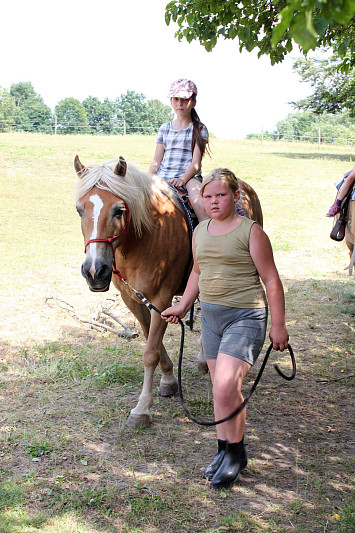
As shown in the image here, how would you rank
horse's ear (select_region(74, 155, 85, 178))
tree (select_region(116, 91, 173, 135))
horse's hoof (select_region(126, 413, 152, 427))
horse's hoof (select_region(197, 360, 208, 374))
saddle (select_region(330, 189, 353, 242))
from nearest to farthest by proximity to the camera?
1. horse's ear (select_region(74, 155, 85, 178))
2. horse's hoof (select_region(126, 413, 152, 427))
3. horse's hoof (select_region(197, 360, 208, 374))
4. saddle (select_region(330, 189, 353, 242))
5. tree (select_region(116, 91, 173, 135))

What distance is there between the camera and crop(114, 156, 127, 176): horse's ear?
3912mm

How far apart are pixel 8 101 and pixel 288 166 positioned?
51.4 metres

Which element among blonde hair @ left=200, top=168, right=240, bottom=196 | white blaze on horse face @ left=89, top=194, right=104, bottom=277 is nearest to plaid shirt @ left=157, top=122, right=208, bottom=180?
white blaze on horse face @ left=89, top=194, right=104, bottom=277

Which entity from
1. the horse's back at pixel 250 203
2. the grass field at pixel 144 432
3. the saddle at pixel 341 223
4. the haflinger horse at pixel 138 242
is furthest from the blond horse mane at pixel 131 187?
the saddle at pixel 341 223

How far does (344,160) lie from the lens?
3044 centimetres

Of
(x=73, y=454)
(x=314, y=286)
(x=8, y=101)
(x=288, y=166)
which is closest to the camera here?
(x=73, y=454)

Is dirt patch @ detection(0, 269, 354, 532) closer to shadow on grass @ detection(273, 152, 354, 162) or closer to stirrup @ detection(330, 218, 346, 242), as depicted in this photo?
stirrup @ detection(330, 218, 346, 242)

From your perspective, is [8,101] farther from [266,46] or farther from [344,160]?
[266,46]

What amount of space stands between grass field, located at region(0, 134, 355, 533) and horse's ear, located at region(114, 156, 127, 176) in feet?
4.23

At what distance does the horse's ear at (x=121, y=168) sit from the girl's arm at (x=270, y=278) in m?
1.30

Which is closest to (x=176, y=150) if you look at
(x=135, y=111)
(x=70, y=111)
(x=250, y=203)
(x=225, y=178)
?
(x=250, y=203)

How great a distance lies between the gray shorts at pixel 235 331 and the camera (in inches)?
123

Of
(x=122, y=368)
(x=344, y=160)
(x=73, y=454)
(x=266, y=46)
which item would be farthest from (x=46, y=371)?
(x=344, y=160)

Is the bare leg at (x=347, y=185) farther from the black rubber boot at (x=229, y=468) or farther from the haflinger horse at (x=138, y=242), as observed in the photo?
the black rubber boot at (x=229, y=468)
